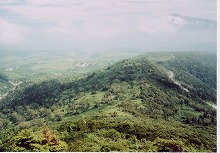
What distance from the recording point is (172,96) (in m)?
41.3

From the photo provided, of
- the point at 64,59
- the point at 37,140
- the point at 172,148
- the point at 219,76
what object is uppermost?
the point at 219,76

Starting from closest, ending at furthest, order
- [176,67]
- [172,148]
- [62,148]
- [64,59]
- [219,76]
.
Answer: [219,76]
[62,148]
[172,148]
[176,67]
[64,59]

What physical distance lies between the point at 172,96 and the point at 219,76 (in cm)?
3063

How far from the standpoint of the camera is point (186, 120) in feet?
110

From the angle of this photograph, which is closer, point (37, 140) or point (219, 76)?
point (219, 76)

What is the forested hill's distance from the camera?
64.1ft

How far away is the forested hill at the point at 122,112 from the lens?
1955 centimetres

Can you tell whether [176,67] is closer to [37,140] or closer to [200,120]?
[200,120]

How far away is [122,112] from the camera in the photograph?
30438mm

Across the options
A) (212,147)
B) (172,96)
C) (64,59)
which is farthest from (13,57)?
(212,147)

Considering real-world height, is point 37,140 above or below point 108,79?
above

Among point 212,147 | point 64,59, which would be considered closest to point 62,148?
point 212,147

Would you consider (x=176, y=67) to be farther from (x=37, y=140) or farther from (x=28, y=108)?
(x=37, y=140)

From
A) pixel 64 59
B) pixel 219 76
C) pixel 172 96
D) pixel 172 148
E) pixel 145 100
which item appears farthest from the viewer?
pixel 64 59
